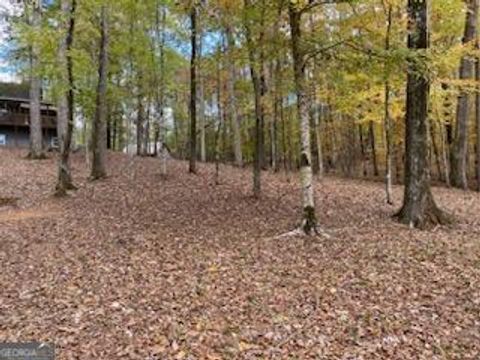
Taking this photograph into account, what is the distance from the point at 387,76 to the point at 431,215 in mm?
3378

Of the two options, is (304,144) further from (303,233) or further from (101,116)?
(101,116)

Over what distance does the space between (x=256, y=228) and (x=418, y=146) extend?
4.16 m

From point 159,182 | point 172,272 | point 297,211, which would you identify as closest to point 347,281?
point 172,272

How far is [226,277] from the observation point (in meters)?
9.07

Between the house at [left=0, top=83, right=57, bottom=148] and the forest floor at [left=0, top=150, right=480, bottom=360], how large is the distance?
3059 cm

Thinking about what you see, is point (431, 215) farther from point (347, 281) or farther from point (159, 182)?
point (159, 182)

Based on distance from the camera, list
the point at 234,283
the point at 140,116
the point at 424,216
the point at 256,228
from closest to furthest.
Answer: the point at 234,283 < the point at 256,228 < the point at 424,216 < the point at 140,116

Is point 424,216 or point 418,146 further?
point 418,146

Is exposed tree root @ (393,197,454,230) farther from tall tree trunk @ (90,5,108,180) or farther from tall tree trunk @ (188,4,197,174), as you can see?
tall tree trunk @ (90,5,108,180)

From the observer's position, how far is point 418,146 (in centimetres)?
1280

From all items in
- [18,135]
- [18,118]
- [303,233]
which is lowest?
[303,233]

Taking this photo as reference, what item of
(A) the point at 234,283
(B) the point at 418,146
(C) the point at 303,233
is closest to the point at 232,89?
(B) the point at 418,146

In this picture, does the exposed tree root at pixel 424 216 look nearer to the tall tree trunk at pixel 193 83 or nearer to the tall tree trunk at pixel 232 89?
the tall tree trunk at pixel 232 89

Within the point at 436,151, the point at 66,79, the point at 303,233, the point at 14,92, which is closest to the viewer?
the point at 303,233
